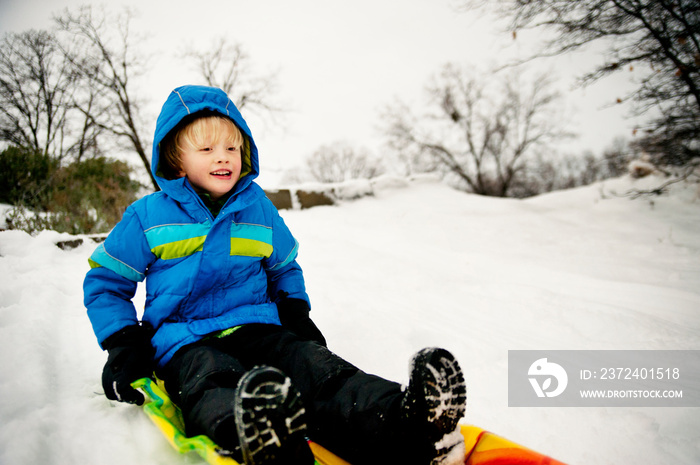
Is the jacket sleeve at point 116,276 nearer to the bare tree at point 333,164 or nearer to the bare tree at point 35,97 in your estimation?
the bare tree at point 35,97

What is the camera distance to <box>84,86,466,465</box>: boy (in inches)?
32.1

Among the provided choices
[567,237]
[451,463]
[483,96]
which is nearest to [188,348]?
[451,463]

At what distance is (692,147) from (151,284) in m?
6.97

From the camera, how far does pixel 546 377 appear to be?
1676mm

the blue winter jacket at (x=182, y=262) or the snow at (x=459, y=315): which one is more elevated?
the blue winter jacket at (x=182, y=262)

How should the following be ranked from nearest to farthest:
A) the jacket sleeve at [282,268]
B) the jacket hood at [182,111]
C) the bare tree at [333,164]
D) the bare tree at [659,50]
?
the jacket hood at [182,111], the jacket sleeve at [282,268], the bare tree at [659,50], the bare tree at [333,164]

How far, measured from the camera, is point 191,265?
4.02 feet

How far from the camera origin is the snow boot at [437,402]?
2.66ft

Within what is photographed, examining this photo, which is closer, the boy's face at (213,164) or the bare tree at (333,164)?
the boy's face at (213,164)

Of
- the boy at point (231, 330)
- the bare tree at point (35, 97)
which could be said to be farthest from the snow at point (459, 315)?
the bare tree at point (35, 97)

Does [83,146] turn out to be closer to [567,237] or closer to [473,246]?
[473,246]

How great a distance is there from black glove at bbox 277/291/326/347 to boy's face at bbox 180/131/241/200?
559 millimetres

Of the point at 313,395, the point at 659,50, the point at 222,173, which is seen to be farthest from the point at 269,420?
the point at 659,50

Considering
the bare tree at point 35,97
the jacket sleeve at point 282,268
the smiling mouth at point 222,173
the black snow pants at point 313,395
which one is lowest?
the black snow pants at point 313,395
